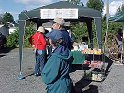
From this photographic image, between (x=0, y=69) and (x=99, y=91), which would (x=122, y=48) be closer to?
(x=0, y=69)

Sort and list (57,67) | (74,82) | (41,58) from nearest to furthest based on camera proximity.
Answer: (57,67)
(74,82)
(41,58)

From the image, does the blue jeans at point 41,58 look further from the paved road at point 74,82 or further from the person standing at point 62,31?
the person standing at point 62,31

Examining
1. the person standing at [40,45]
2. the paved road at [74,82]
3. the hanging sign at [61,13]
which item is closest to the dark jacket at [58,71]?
the paved road at [74,82]

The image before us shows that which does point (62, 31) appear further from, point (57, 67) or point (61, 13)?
point (61, 13)

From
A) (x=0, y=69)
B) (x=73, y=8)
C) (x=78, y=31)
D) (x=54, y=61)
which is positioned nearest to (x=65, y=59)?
(x=54, y=61)

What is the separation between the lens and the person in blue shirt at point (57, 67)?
529cm

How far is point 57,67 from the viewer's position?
5.27m

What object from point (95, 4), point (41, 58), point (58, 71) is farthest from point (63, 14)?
point (95, 4)

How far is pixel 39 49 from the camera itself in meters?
10.8

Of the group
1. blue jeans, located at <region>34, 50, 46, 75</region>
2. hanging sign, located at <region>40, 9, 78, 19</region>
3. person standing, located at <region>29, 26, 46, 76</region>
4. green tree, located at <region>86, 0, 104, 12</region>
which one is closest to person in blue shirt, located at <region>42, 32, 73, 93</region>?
hanging sign, located at <region>40, 9, 78, 19</region>

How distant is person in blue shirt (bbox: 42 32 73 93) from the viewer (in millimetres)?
5289

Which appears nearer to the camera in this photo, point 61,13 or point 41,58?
point 61,13

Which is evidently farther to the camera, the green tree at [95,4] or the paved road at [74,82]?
the green tree at [95,4]

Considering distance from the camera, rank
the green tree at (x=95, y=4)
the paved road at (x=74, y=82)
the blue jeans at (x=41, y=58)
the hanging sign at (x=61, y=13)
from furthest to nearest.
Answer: the green tree at (x=95, y=4) → the blue jeans at (x=41, y=58) → the hanging sign at (x=61, y=13) → the paved road at (x=74, y=82)
